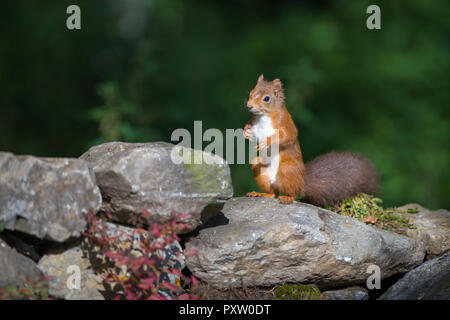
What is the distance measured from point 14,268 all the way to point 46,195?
39cm

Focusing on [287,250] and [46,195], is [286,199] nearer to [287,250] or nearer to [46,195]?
[287,250]

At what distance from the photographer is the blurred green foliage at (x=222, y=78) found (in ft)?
21.6

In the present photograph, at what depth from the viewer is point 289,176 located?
12.1 feet

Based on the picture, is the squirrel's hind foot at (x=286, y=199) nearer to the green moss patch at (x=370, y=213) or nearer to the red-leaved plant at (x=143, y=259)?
the green moss patch at (x=370, y=213)

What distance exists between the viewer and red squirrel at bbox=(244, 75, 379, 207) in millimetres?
3705

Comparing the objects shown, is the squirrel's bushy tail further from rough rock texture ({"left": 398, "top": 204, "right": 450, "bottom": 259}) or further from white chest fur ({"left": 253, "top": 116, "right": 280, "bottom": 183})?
rough rock texture ({"left": 398, "top": 204, "right": 450, "bottom": 259})

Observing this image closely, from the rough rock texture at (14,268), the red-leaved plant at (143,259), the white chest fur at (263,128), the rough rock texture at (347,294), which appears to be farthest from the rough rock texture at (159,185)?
the rough rock texture at (347,294)

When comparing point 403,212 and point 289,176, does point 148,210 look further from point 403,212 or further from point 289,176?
point 403,212

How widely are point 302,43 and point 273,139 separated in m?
4.73

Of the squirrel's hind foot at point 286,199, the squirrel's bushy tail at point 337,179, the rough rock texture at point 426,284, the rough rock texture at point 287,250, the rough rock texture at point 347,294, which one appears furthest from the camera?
the squirrel's bushy tail at point 337,179

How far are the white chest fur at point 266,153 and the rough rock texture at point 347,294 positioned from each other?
0.80 meters

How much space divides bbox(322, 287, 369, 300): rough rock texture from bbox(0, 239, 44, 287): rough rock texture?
163 centimetres

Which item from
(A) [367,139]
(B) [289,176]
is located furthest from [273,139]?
(A) [367,139]

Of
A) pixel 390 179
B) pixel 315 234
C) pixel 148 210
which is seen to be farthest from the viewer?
pixel 390 179
